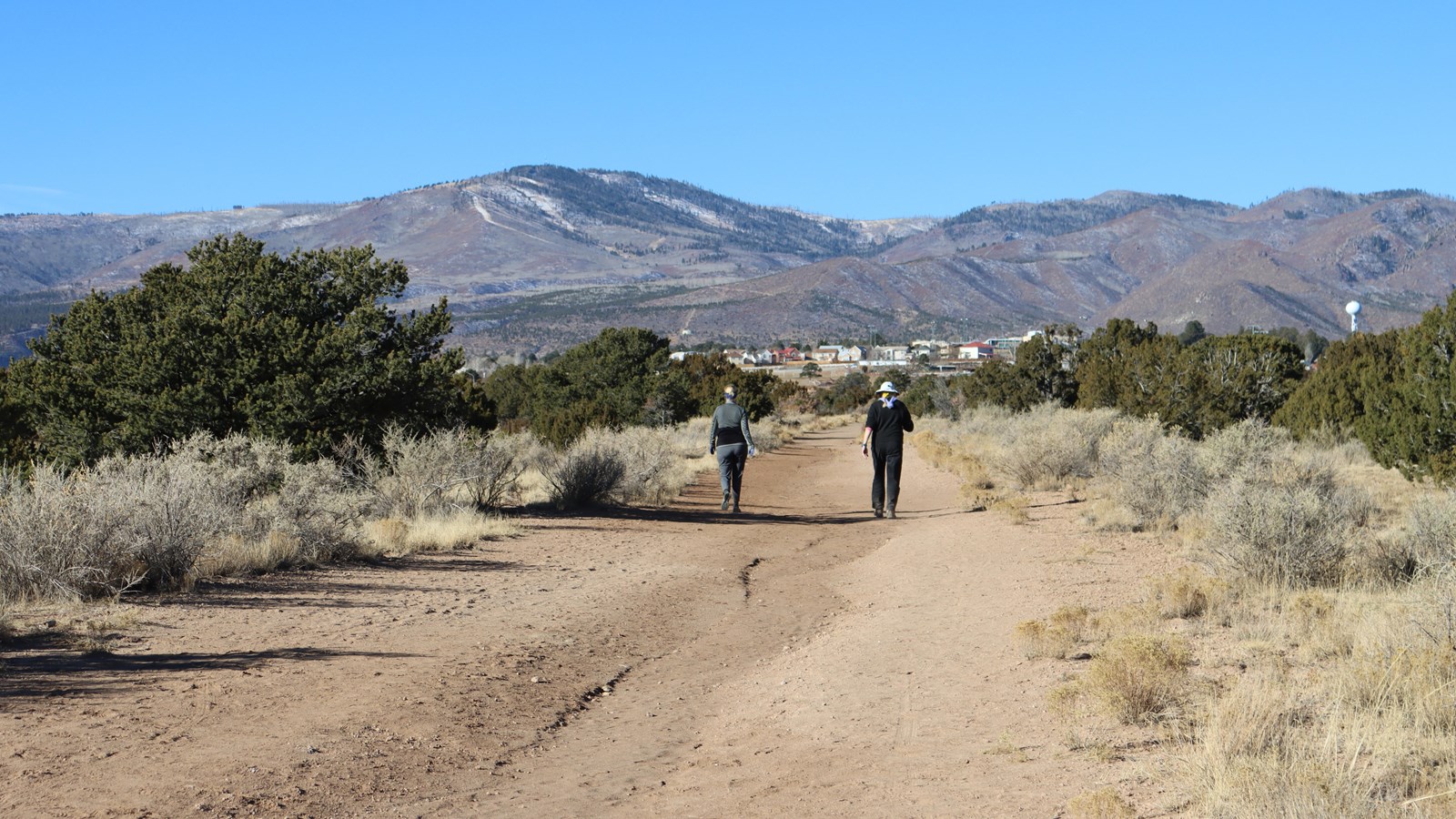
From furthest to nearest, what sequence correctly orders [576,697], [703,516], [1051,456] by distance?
[1051,456] → [703,516] → [576,697]

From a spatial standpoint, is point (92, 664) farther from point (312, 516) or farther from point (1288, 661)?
point (1288, 661)

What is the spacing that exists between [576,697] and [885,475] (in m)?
10.2

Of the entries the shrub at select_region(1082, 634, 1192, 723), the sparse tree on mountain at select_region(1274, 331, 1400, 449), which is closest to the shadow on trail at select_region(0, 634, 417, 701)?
the shrub at select_region(1082, 634, 1192, 723)

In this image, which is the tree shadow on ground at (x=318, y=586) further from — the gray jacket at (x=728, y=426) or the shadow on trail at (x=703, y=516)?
the gray jacket at (x=728, y=426)

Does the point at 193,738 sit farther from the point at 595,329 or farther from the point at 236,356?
the point at 595,329

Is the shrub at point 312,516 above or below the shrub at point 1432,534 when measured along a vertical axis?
below

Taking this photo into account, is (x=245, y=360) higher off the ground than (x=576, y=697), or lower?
higher

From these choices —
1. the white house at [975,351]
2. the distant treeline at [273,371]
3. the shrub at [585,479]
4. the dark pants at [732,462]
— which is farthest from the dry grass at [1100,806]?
the white house at [975,351]

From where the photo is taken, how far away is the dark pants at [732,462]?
17.3 m

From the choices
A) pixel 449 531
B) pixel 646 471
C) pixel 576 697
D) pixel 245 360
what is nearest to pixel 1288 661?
pixel 576 697

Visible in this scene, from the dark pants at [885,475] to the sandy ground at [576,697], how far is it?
414 cm

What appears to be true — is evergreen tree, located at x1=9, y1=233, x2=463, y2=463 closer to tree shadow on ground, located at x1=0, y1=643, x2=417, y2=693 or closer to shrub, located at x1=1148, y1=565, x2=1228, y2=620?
tree shadow on ground, located at x1=0, y1=643, x2=417, y2=693

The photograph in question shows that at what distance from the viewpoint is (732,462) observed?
17531mm

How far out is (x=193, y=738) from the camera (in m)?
5.86
